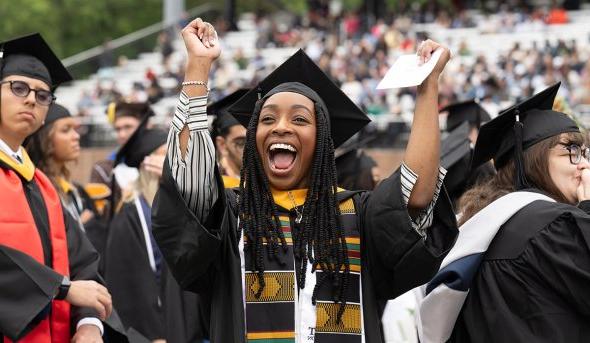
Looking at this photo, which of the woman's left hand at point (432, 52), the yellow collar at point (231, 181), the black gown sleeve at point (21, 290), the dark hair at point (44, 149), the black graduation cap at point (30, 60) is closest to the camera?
the woman's left hand at point (432, 52)

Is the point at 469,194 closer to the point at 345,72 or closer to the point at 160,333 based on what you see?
the point at 160,333

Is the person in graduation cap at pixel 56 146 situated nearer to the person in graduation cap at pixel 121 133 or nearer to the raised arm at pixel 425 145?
the person in graduation cap at pixel 121 133

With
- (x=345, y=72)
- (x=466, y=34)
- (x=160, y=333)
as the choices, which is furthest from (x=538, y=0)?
(x=160, y=333)

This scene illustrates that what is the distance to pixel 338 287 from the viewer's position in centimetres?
367

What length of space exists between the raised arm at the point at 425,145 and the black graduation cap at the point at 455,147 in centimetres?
242

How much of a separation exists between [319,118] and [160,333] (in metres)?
3.28

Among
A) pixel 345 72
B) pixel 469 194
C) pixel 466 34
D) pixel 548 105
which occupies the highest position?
pixel 466 34

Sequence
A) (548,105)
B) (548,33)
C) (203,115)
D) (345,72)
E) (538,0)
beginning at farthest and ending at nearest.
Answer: (538,0), (548,33), (345,72), (548,105), (203,115)

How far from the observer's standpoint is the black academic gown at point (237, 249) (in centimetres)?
353

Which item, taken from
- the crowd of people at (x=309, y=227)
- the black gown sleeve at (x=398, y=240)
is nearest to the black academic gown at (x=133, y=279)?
the crowd of people at (x=309, y=227)

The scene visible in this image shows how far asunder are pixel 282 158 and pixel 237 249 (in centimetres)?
37

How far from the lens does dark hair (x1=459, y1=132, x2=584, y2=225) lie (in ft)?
14.4

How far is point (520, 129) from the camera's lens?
4500 mm

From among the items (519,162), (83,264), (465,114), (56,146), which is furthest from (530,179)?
(56,146)
